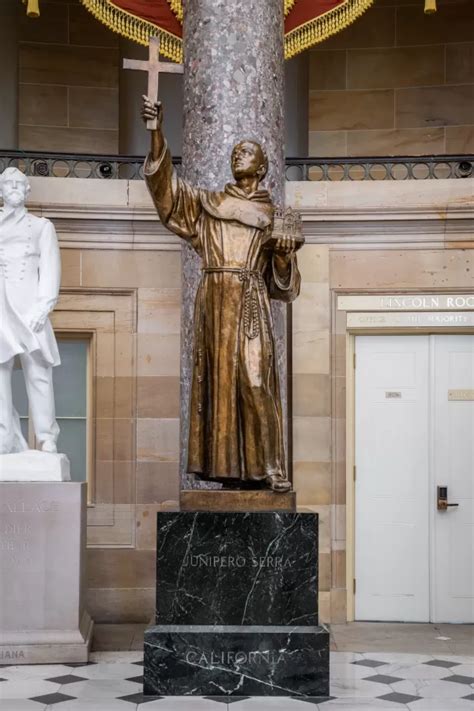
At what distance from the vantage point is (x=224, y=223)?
6633mm

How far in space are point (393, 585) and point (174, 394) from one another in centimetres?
253

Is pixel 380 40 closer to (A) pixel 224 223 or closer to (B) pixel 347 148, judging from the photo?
(B) pixel 347 148

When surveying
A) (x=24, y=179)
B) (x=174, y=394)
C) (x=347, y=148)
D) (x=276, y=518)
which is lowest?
(x=276, y=518)

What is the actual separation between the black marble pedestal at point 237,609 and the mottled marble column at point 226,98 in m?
2.43

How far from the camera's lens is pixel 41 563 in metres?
8.21

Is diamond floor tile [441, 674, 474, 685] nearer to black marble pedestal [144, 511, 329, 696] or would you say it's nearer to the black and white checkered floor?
the black and white checkered floor

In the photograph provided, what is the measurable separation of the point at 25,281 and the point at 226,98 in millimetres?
2043

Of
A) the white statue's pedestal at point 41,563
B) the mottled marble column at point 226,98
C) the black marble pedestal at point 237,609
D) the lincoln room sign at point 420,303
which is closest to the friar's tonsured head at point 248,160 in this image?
the black marble pedestal at point 237,609

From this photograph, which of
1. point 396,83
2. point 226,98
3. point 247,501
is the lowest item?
point 247,501

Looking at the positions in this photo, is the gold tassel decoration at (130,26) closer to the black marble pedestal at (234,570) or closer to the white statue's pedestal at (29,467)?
the white statue's pedestal at (29,467)

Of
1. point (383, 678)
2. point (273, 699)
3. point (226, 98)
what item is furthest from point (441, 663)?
point (226, 98)

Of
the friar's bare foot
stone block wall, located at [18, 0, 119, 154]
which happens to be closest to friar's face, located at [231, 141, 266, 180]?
the friar's bare foot

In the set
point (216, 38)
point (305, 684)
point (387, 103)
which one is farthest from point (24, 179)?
point (387, 103)

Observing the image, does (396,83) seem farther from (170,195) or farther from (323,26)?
(170,195)
